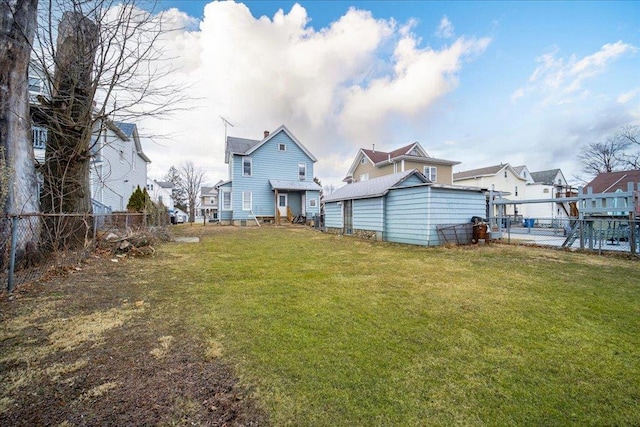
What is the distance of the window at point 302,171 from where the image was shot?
25480 mm

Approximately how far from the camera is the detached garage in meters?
10.8

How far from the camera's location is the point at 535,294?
475cm

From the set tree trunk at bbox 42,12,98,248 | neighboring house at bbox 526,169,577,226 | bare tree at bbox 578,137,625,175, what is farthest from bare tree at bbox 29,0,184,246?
bare tree at bbox 578,137,625,175

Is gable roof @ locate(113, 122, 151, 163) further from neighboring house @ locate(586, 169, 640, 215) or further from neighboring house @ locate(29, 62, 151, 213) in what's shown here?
neighboring house @ locate(586, 169, 640, 215)

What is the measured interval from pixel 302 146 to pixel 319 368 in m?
24.3

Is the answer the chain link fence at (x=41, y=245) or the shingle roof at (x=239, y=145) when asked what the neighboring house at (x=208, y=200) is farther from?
the chain link fence at (x=41, y=245)

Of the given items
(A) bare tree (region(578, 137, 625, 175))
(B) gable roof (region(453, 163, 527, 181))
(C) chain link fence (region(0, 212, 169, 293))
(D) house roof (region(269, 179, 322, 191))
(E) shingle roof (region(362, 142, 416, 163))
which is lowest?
(C) chain link fence (region(0, 212, 169, 293))

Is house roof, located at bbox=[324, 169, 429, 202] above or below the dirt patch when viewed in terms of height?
above

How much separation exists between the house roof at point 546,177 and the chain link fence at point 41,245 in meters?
49.9

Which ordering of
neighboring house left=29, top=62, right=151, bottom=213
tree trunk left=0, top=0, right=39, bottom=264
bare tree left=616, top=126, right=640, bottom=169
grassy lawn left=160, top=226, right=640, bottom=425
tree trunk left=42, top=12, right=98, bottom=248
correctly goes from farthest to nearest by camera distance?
bare tree left=616, top=126, right=640, bottom=169, neighboring house left=29, top=62, right=151, bottom=213, tree trunk left=42, top=12, right=98, bottom=248, tree trunk left=0, top=0, right=39, bottom=264, grassy lawn left=160, top=226, right=640, bottom=425

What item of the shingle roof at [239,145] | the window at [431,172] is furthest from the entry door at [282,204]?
the window at [431,172]

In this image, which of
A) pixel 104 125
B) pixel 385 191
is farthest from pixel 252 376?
pixel 385 191

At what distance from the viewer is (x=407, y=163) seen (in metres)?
24.1

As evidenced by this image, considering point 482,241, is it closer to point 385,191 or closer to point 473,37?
point 385,191
